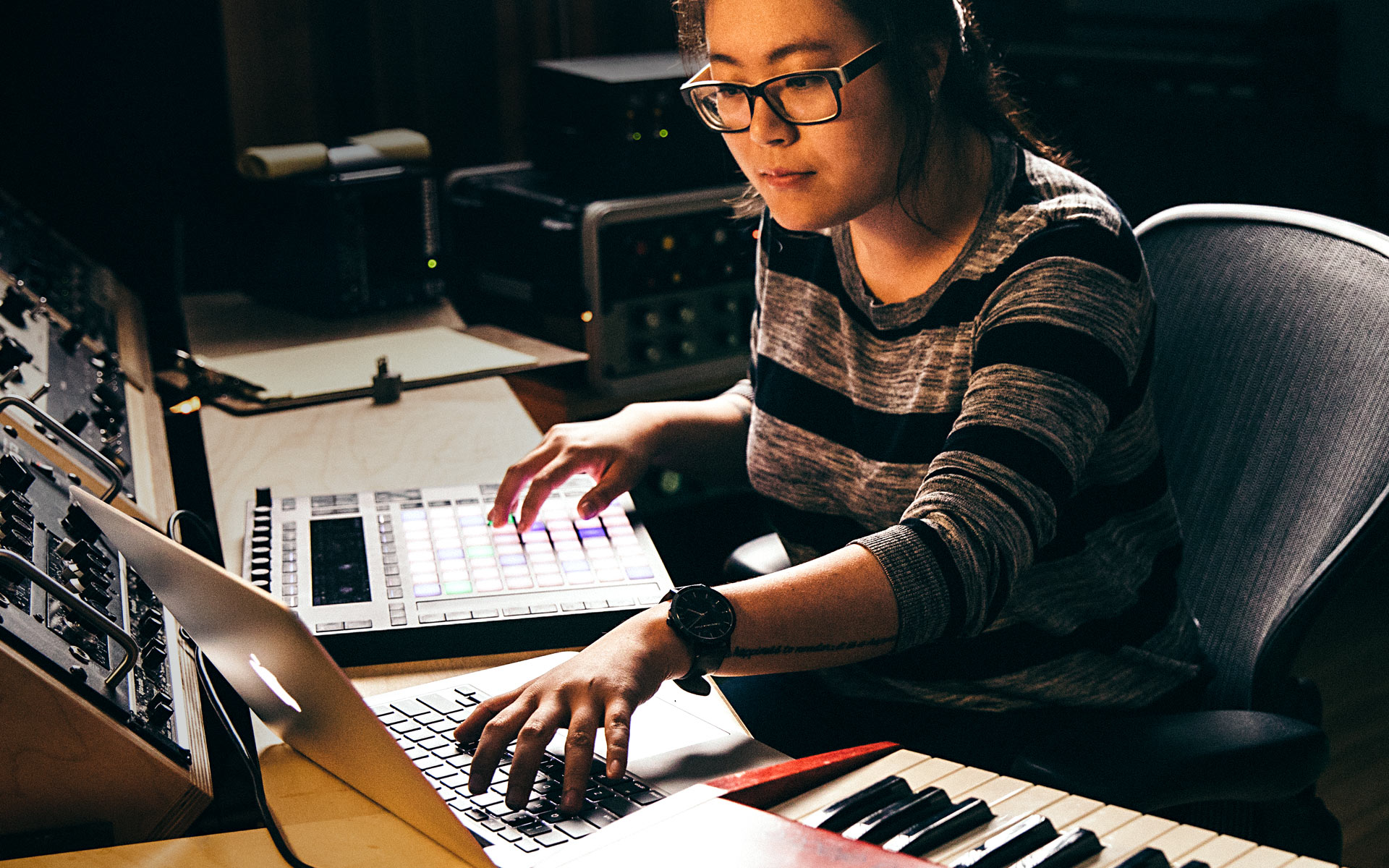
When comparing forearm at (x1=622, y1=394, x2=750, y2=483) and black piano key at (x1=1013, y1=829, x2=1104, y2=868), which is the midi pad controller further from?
black piano key at (x1=1013, y1=829, x2=1104, y2=868)

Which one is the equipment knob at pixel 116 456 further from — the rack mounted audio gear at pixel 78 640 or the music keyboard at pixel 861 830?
the music keyboard at pixel 861 830

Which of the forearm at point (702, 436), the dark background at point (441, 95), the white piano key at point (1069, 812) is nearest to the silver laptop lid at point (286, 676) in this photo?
the white piano key at point (1069, 812)

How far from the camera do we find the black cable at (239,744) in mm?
745

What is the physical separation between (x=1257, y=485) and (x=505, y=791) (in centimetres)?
74

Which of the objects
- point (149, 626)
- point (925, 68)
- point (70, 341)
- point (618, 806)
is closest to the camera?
point (618, 806)

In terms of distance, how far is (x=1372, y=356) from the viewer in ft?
3.44

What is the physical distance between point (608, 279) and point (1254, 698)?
1106 mm

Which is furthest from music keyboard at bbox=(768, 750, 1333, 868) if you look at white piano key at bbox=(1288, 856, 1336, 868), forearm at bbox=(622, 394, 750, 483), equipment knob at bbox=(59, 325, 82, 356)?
equipment knob at bbox=(59, 325, 82, 356)

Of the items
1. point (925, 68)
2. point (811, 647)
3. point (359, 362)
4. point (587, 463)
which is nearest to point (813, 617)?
point (811, 647)

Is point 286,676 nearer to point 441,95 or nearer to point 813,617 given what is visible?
point 813,617

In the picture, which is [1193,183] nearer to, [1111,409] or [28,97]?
[1111,409]

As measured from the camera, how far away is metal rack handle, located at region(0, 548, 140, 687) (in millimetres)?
800

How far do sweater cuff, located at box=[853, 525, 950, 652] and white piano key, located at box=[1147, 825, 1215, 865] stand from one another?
23cm

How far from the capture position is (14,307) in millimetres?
1354
